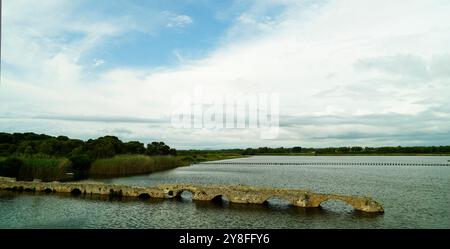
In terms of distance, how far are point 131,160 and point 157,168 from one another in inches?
672

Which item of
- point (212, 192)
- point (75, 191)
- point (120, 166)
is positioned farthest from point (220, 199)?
point (120, 166)

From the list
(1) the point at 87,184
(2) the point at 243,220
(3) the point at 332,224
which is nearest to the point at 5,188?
(1) the point at 87,184

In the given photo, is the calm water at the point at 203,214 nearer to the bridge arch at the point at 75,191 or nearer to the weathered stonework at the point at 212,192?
the weathered stonework at the point at 212,192

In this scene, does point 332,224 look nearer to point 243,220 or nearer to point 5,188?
point 243,220

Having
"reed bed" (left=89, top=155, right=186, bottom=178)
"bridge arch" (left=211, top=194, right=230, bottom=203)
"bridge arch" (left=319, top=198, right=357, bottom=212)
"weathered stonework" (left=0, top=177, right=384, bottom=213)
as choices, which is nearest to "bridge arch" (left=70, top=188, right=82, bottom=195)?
"weathered stonework" (left=0, top=177, right=384, bottom=213)

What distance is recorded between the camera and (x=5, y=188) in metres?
59.5

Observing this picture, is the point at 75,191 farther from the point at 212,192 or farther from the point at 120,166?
the point at 120,166

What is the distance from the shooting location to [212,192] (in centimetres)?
4806

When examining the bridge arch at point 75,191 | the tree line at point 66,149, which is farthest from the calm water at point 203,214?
the tree line at point 66,149

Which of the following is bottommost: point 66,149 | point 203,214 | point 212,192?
point 203,214

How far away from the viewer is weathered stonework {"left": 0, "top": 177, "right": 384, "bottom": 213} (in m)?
40.3

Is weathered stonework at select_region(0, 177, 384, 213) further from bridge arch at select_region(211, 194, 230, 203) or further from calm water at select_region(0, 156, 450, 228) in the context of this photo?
calm water at select_region(0, 156, 450, 228)

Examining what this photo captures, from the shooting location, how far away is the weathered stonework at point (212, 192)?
132ft

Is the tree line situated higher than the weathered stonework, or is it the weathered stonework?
the tree line
